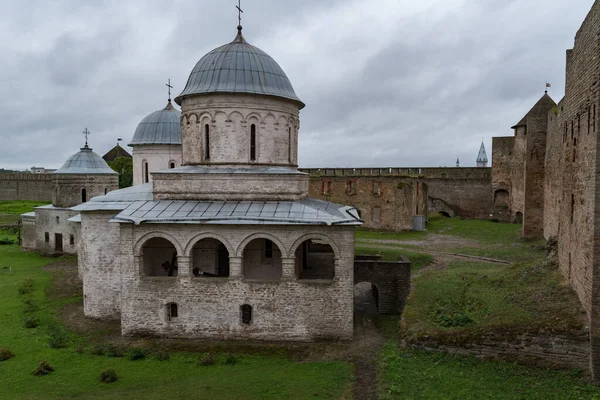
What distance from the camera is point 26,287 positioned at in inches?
811

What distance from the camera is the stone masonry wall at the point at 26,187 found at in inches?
2502

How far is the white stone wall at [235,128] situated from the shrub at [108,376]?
305 inches

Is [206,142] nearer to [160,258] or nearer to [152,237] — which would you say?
[152,237]

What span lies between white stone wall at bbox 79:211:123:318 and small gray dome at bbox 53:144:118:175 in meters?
12.9

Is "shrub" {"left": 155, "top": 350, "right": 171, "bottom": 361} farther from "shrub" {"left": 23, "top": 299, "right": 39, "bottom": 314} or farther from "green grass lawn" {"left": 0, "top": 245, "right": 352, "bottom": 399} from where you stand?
"shrub" {"left": 23, "top": 299, "right": 39, "bottom": 314}

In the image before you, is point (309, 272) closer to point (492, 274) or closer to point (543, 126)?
point (492, 274)

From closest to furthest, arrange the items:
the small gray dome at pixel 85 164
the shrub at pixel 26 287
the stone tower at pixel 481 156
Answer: the shrub at pixel 26 287, the small gray dome at pixel 85 164, the stone tower at pixel 481 156

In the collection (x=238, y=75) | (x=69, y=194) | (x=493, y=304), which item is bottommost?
(x=493, y=304)

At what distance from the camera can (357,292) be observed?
781 inches

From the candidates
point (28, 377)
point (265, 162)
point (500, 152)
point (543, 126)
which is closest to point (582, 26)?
point (265, 162)

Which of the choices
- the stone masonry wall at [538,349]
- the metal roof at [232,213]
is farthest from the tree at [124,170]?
the stone masonry wall at [538,349]

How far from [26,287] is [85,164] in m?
9.80

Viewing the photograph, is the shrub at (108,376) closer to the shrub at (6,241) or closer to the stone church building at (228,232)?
the stone church building at (228,232)

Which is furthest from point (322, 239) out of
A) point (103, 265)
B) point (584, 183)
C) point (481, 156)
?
point (481, 156)
